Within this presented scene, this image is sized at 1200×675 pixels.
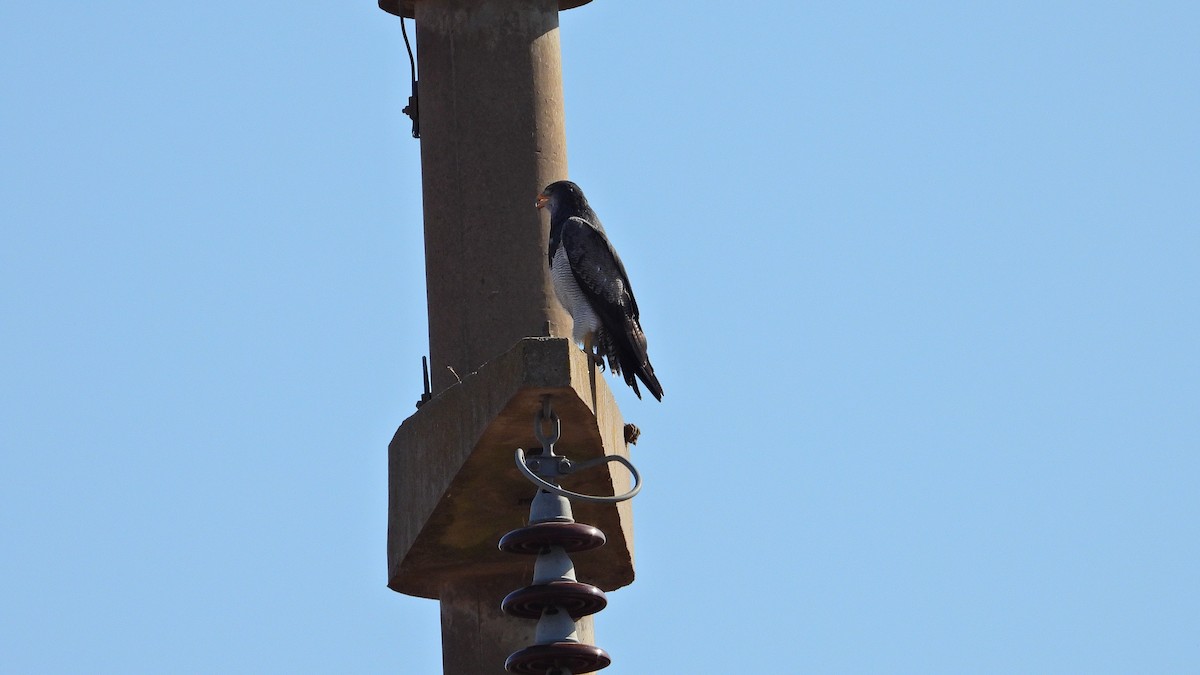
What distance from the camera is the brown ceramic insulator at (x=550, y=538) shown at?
6613mm

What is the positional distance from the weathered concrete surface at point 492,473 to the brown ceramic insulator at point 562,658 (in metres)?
1.21

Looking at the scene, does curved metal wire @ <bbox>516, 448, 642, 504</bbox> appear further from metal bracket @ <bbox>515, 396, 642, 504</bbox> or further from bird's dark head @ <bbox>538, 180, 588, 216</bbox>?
bird's dark head @ <bbox>538, 180, 588, 216</bbox>

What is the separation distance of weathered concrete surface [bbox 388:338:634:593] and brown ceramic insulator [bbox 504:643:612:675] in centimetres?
121

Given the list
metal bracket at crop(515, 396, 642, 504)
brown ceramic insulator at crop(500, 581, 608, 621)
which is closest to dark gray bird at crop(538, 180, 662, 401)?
metal bracket at crop(515, 396, 642, 504)

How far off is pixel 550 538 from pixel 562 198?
111 inches

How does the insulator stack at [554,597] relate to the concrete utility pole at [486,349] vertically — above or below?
below

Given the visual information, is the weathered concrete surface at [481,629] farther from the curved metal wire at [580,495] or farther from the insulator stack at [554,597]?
the insulator stack at [554,597]

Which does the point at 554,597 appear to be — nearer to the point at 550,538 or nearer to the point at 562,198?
the point at 550,538

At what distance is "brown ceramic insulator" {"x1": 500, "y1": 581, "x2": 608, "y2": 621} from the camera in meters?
6.47

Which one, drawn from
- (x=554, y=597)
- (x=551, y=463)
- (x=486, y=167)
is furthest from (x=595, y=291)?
(x=554, y=597)

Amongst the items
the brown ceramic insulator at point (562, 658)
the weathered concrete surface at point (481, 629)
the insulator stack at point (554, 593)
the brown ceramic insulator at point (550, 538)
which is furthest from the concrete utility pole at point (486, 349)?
the brown ceramic insulator at point (562, 658)

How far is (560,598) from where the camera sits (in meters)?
6.48

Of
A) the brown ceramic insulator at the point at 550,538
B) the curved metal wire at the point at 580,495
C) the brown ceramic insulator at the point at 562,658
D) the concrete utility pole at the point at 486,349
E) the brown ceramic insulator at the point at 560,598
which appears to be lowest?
the brown ceramic insulator at the point at 562,658

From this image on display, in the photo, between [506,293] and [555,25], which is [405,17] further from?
[506,293]
